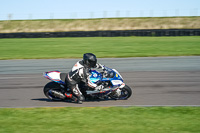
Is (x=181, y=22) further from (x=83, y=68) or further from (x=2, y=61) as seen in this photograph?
(x=83, y=68)

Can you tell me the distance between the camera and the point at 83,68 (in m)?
8.68

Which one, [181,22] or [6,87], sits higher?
[181,22]

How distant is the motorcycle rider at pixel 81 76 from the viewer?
8609 millimetres

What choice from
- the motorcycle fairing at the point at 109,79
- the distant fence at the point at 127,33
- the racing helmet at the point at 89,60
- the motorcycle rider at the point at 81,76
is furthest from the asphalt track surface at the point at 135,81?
the distant fence at the point at 127,33

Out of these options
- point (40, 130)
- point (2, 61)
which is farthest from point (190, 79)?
point (2, 61)

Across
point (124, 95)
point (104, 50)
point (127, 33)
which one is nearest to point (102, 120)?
point (124, 95)

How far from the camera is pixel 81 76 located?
8.66 m

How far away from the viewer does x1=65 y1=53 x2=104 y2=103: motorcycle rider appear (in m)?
8.61

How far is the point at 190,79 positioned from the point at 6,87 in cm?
753

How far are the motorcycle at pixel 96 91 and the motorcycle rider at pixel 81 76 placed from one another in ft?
0.57

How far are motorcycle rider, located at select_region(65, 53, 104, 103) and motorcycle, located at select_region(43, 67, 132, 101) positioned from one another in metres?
0.17

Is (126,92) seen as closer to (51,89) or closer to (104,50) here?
(51,89)

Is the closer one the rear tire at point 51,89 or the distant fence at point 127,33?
the rear tire at point 51,89

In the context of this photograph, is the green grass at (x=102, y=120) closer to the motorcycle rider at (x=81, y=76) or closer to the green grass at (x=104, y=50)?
the motorcycle rider at (x=81, y=76)
